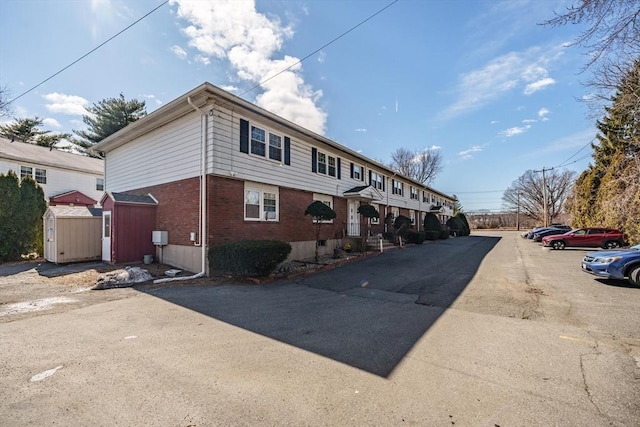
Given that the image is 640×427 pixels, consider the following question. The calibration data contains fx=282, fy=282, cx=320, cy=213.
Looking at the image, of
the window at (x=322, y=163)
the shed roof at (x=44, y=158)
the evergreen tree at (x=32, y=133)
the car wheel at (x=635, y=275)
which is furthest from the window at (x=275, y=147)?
the evergreen tree at (x=32, y=133)

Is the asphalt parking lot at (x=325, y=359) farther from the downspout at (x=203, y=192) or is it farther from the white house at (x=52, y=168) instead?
the white house at (x=52, y=168)

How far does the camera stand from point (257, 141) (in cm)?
1153

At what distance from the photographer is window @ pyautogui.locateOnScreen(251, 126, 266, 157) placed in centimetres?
1134

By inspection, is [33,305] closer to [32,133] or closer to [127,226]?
[127,226]

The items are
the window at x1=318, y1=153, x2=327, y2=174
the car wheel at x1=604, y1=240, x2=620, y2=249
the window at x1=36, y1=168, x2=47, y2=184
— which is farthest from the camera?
the window at x1=36, y1=168, x2=47, y2=184

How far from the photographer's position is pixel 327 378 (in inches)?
131

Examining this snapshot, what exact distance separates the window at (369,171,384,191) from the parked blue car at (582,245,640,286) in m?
13.5

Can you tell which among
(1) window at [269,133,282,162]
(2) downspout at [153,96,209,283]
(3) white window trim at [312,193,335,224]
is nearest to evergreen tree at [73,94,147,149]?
(1) window at [269,133,282,162]

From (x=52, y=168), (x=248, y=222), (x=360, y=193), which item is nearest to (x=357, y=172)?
(x=360, y=193)

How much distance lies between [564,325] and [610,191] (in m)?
19.6

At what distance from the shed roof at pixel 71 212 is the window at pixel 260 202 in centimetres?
705

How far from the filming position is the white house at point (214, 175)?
32.7ft

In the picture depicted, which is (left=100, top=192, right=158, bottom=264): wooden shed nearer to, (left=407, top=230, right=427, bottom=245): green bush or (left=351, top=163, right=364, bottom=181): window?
(left=351, top=163, right=364, bottom=181): window

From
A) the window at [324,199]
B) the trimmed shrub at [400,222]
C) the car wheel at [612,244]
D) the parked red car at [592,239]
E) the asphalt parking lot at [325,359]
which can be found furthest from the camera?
the trimmed shrub at [400,222]
